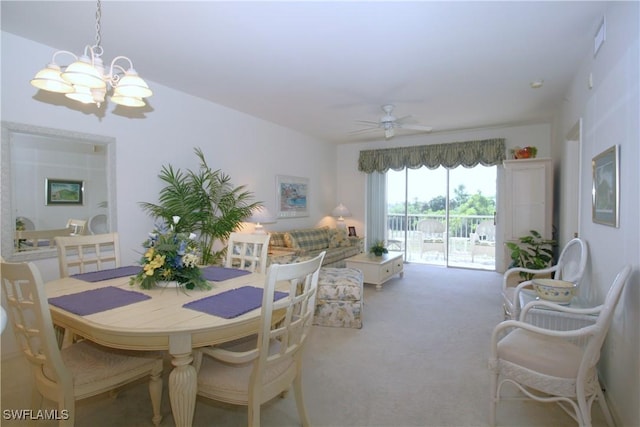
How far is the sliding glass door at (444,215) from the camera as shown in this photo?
6.30 metres

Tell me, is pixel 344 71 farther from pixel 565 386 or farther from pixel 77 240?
pixel 565 386

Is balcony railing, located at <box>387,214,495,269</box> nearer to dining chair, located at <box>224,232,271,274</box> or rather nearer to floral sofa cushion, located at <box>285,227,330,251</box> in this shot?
floral sofa cushion, located at <box>285,227,330,251</box>

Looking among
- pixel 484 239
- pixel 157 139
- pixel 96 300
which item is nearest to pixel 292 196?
pixel 157 139

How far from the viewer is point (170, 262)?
197 cm

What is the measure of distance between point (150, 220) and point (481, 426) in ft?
11.6

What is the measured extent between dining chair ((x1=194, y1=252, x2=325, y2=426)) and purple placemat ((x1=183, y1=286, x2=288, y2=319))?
0.16 m

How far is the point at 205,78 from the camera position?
353cm

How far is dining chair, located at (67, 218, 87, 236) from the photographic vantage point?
3059mm

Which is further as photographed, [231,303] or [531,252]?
[531,252]

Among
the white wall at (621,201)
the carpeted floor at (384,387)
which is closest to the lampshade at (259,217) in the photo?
the carpeted floor at (384,387)

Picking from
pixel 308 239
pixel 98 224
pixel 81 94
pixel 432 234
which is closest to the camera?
pixel 81 94

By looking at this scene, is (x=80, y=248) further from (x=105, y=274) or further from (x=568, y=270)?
(x=568, y=270)

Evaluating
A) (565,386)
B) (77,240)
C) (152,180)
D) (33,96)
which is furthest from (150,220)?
(565,386)

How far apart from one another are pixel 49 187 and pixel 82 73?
1850mm
